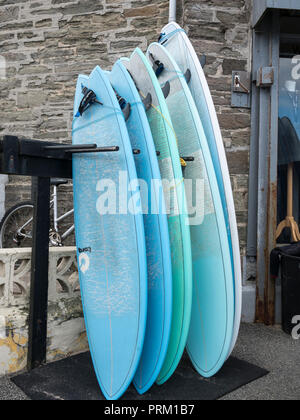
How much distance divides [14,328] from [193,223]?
1205 mm

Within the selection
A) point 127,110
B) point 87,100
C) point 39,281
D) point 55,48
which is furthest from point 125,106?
point 55,48

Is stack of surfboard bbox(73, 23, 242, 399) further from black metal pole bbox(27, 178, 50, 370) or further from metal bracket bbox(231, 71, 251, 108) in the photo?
metal bracket bbox(231, 71, 251, 108)

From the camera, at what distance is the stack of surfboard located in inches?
67.7

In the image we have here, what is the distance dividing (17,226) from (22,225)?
0.24 feet

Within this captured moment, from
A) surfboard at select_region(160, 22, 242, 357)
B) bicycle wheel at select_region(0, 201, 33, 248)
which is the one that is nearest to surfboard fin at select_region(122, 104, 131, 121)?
surfboard at select_region(160, 22, 242, 357)

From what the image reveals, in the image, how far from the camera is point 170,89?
212 centimetres

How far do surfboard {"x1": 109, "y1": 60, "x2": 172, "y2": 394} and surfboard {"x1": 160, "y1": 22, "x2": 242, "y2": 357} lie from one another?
15.7 inches

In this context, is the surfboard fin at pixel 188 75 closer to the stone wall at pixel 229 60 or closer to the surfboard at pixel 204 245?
the surfboard at pixel 204 245

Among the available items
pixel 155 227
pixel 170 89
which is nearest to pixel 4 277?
pixel 155 227

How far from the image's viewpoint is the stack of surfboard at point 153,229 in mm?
1719
